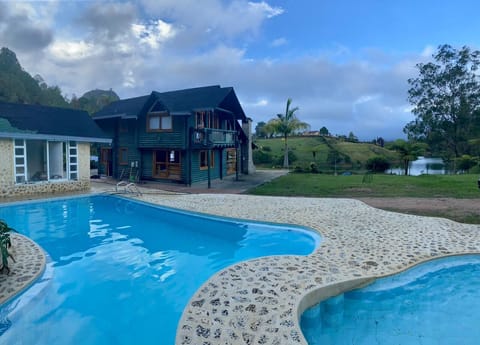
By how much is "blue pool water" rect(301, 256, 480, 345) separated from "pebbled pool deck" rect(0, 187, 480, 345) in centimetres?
24

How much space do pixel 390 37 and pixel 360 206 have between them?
1386cm

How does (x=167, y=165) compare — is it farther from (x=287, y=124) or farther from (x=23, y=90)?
(x=23, y=90)

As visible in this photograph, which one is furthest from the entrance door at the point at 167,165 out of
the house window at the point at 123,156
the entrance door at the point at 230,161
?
the entrance door at the point at 230,161

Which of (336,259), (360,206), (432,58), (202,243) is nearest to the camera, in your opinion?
(336,259)

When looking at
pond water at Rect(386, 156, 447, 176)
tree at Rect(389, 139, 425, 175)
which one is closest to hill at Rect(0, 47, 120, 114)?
tree at Rect(389, 139, 425, 175)

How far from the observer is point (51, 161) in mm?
16516

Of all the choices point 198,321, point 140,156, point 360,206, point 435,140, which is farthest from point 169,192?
point 435,140

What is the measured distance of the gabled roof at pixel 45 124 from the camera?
45.1ft

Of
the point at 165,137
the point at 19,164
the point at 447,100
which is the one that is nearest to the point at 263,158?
the point at 165,137

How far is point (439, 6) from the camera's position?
49.7ft

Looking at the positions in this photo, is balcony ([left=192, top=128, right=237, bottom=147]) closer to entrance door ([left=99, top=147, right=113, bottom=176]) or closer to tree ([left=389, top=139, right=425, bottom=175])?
entrance door ([left=99, top=147, right=113, bottom=176])

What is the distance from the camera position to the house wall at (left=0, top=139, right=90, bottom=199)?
13.4 meters

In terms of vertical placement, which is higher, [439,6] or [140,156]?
[439,6]

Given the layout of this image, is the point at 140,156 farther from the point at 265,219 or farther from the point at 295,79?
the point at 295,79
